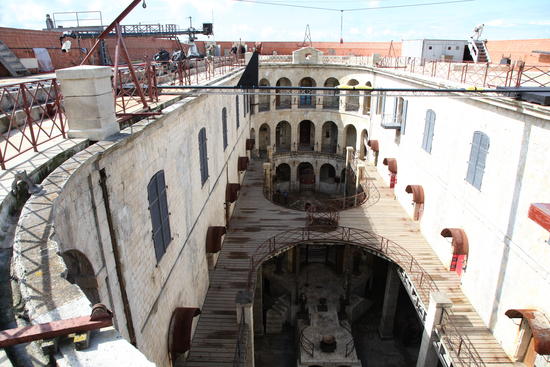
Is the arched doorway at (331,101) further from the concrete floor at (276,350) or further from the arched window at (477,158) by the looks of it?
the arched window at (477,158)

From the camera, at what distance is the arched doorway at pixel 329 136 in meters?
38.9

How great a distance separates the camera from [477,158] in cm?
1418

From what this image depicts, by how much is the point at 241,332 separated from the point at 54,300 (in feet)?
31.5

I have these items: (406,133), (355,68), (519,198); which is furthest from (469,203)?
(355,68)

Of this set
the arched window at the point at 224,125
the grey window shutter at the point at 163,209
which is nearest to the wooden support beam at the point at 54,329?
the grey window shutter at the point at 163,209

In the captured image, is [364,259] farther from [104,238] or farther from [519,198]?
[104,238]

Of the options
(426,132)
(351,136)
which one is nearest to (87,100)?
(426,132)

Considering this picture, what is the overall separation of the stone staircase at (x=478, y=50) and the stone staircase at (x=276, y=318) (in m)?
19.4

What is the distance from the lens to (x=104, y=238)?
22.7ft

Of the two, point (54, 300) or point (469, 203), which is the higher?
point (54, 300)

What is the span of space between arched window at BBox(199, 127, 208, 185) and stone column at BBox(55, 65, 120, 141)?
20.1ft

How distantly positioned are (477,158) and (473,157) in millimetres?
271

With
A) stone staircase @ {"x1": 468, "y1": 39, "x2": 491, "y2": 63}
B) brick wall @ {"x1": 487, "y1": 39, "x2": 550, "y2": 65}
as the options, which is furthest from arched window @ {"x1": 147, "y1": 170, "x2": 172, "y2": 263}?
stone staircase @ {"x1": 468, "y1": 39, "x2": 491, "y2": 63}

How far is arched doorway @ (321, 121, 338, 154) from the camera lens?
38.9 meters
